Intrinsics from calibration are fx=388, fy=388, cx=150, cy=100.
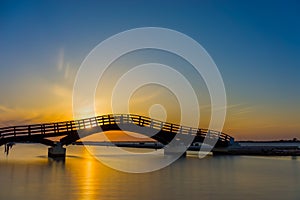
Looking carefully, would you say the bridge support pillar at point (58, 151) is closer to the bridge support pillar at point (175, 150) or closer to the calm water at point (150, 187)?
the bridge support pillar at point (175, 150)

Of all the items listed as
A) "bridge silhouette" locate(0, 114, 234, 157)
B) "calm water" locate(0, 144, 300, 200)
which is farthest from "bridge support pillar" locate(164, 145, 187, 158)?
"calm water" locate(0, 144, 300, 200)

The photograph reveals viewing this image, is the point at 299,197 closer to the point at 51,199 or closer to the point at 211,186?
the point at 211,186

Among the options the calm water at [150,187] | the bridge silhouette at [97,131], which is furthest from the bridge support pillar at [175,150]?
the calm water at [150,187]

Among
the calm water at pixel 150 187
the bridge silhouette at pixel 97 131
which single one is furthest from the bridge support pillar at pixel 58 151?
the calm water at pixel 150 187

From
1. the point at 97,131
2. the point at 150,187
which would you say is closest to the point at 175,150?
the point at 97,131

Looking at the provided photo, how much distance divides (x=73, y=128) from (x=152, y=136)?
8.62 metres

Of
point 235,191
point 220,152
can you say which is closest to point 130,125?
point 220,152

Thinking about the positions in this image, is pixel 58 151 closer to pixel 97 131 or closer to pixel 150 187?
pixel 97 131

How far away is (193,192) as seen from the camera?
50.0 feet

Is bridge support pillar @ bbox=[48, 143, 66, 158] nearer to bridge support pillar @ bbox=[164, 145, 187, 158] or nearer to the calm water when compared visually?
bridge support pillar @ bbox=[164, 145, 187, 158]

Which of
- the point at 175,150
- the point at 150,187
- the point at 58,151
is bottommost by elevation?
the point at 150,187

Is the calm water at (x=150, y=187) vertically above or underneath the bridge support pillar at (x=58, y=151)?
underneath

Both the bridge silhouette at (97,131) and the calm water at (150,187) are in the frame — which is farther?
the bridge silhouette at (97,131)

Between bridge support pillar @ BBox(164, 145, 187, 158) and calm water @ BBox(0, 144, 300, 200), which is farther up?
bridge support pillar @ BBox(164, 145, 187, 158)
